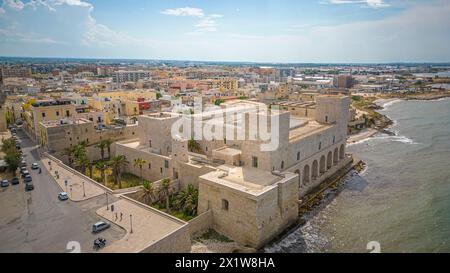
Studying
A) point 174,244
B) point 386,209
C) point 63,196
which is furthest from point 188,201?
point 386,209

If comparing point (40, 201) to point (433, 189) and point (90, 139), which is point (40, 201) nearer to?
point (90, 139)

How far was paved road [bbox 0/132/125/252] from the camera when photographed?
64.5ft

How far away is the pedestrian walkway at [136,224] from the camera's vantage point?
63.8 feet

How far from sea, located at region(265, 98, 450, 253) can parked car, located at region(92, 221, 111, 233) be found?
12.4m

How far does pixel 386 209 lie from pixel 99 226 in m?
27.1

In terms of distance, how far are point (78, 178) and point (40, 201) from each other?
5.43 m

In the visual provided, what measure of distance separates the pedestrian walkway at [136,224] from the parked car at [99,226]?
31.8 inches

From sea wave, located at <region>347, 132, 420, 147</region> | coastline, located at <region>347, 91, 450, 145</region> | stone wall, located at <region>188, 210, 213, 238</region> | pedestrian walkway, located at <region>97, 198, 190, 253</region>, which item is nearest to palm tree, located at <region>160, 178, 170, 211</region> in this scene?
pedestrian walkway, located at <region>97, 198, 190, 253</region>

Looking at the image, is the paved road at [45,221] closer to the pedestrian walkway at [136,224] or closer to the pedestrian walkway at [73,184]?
the pedestrian walkway at [136,224]

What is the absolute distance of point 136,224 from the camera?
72.2ft

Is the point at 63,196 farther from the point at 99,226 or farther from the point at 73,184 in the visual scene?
the point at 99,226

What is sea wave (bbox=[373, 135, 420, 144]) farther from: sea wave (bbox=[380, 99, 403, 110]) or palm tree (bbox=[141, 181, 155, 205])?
palm tree (bbox=[141, 181, 155, 205])

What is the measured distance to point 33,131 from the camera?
4581 centimetres

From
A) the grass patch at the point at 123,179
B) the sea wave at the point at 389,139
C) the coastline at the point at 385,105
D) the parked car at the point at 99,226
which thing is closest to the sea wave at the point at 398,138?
the sea wave at the point at 389,139
